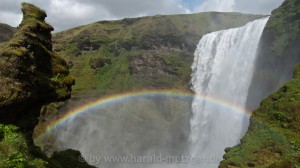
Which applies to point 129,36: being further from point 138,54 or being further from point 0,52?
point 0,52

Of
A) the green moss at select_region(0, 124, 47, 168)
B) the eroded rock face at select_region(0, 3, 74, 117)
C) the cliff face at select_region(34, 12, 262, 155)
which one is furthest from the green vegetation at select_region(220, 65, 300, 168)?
the cliff face at select_region(34, 12, 262, 155)

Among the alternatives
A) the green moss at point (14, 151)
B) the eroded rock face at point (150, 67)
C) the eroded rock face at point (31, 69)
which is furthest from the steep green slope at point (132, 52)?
the green moss at point (14, 151)

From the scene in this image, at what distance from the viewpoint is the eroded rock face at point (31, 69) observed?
14844 millimetres

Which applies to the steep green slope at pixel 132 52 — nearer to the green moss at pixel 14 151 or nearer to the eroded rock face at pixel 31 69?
the eroded rock face at pixel 31 69

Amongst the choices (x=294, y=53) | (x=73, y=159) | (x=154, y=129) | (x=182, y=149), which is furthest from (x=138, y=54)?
(x=73, y=159)

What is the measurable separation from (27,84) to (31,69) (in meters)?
0.93

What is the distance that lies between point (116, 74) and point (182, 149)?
88.3 feet

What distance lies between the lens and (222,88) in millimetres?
63719

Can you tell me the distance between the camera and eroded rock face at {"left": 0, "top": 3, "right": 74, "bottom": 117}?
1484 centimetres

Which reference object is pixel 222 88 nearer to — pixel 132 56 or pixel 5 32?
pixel 132 56

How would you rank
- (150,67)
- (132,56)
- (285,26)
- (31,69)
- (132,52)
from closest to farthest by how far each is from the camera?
(31,69)
(285,26)
(150,67)
(132,56)
(132,52)

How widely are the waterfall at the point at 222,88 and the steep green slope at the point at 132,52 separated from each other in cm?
989

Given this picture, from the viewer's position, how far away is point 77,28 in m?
110

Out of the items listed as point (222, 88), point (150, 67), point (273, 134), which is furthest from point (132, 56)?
point (273, 134)
